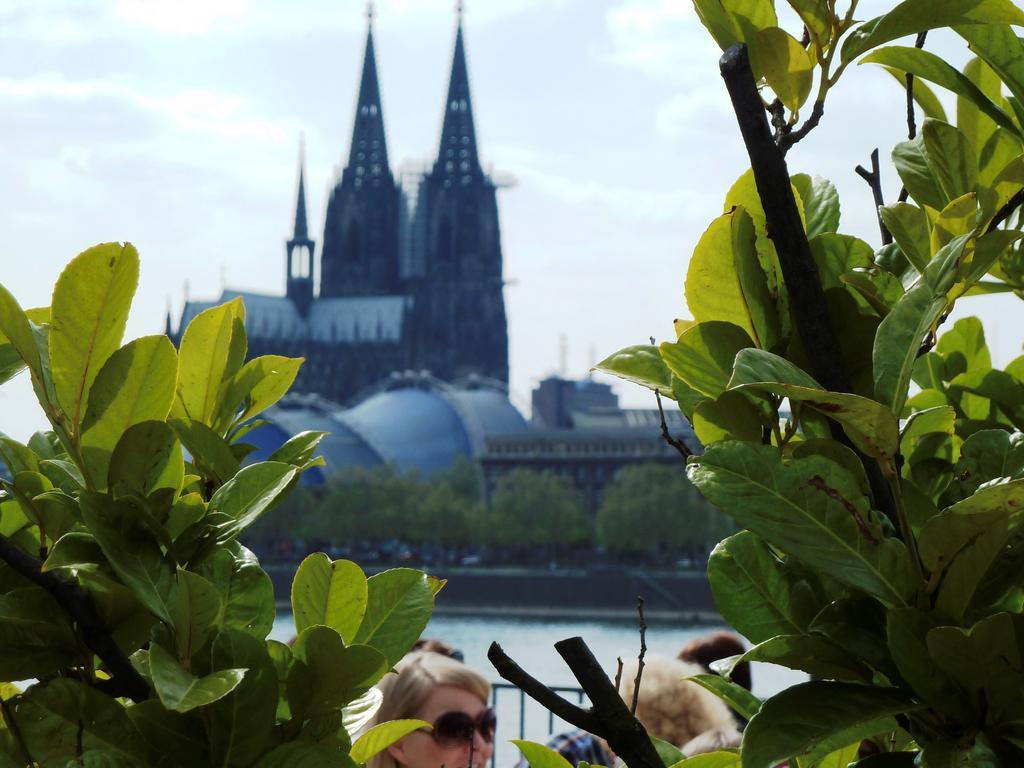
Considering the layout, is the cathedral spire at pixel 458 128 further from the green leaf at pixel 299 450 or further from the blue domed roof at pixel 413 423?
the green leaf at pixel 299 450

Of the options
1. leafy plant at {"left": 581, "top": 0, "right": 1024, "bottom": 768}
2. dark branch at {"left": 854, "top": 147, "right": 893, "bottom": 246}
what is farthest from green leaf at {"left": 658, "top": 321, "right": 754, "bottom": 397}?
dark branch at {"left": 854, "top": 147, "right": 893, "bottom": 246}

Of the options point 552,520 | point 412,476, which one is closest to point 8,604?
point 552,520

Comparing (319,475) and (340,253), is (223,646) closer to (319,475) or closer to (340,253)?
(319,475)

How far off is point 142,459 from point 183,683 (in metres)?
0.08

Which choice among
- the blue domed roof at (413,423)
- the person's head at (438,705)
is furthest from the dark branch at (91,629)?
the blue domed roof at (413,423)

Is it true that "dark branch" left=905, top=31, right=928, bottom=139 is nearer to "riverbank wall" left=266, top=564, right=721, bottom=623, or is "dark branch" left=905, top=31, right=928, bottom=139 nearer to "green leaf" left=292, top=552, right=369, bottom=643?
"green leaf" left=292, top=552, right=369, bottom=643

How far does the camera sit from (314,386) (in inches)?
1480

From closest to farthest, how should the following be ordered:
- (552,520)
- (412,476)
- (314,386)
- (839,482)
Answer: (839,482) → (552,520) → (412,476) → (314,386)

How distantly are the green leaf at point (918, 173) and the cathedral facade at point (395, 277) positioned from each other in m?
34.8

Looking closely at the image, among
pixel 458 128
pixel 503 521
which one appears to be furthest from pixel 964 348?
pixel 458 128

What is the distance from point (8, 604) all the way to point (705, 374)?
7.4 inches

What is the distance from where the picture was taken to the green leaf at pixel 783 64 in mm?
385

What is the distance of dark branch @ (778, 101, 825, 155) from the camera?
0.38m

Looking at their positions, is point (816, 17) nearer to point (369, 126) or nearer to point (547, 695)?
point (547, 695)
